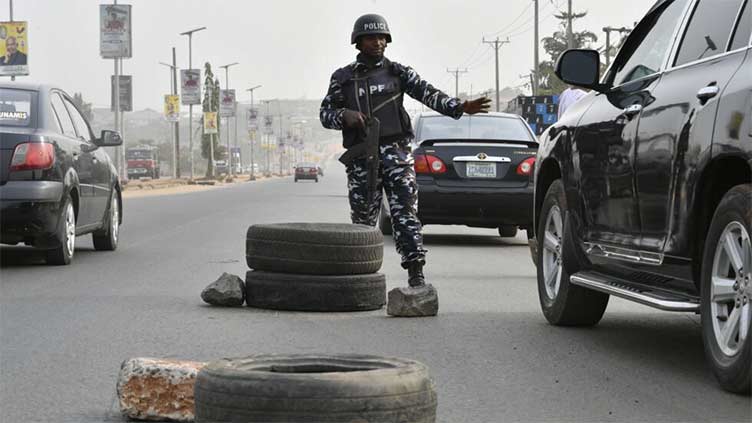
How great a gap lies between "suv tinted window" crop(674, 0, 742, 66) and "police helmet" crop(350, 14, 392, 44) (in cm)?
259

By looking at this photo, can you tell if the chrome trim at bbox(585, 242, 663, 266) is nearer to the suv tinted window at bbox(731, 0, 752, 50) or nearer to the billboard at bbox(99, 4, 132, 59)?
the suv tinted window at bbox(731, 0, 752, 50)

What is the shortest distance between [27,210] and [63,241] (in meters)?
0.62

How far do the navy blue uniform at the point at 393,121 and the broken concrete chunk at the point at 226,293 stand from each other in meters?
1.08

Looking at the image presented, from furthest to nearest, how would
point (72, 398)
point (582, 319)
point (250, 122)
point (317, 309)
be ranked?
point (250, 122) → point (317, 309) → point (582, 319) → point (72, 398)

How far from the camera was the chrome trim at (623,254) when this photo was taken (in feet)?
21.4

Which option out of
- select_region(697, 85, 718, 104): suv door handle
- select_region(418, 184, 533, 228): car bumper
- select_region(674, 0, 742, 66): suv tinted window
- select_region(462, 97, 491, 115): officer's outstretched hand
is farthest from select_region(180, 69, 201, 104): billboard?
→ select_region(697, 85, 718, 104): suv door handle

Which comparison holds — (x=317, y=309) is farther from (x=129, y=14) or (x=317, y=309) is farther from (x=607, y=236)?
(x=129, y=14)

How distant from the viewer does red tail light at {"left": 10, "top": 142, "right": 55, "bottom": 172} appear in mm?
12117

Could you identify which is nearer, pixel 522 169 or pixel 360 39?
pixel 360 39

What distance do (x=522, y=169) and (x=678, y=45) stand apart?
8.93m

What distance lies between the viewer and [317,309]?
29.2 ft

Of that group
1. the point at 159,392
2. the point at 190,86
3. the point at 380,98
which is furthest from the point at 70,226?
the point at 190,86

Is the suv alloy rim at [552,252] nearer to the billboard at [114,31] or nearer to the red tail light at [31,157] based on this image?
the red tail light at [31,157]

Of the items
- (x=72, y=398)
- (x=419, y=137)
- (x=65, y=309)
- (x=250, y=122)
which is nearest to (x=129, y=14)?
(x=419, y=137)
